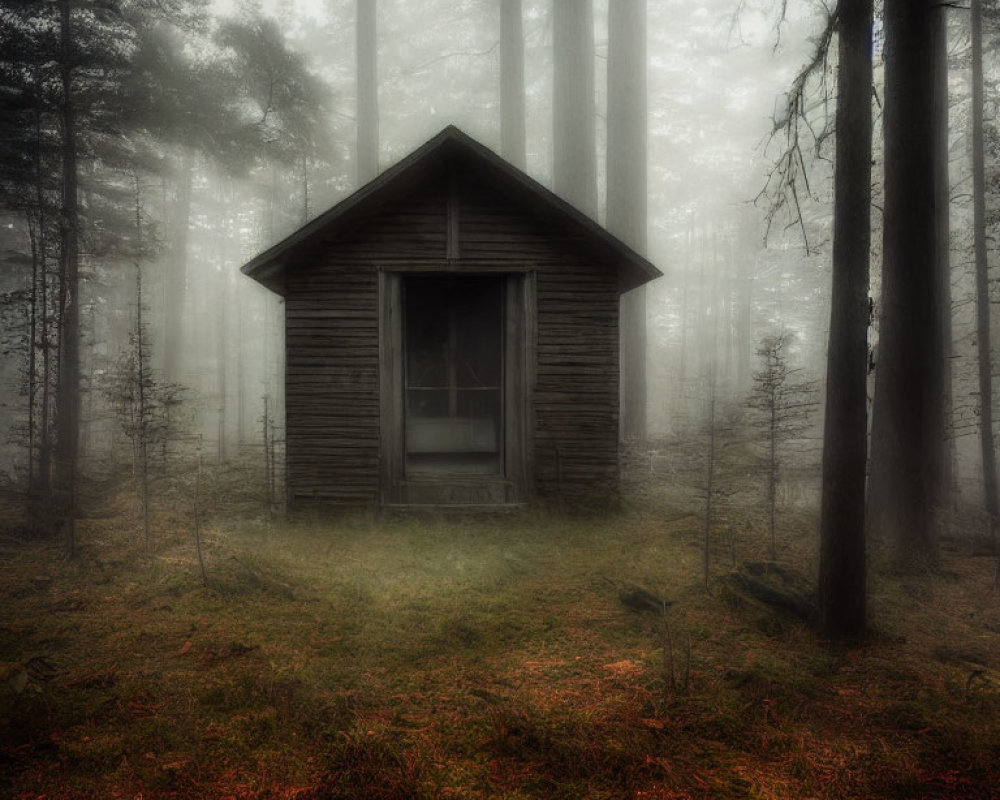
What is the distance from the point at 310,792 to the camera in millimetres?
2695

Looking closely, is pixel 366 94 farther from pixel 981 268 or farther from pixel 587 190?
pixel 981 268

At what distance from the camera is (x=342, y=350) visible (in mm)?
8102

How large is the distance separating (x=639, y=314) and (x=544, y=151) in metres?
15.0

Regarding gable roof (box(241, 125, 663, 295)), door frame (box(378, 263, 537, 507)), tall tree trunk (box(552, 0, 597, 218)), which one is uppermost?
tall tree trunk (box(552, 0, 597, 218))

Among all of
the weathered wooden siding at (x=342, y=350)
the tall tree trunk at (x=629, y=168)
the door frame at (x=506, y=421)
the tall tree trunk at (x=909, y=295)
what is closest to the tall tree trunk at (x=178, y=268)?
the weathered wooden siding at (x=342, y=350)

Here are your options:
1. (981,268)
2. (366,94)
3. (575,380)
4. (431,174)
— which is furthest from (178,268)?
(981,268)

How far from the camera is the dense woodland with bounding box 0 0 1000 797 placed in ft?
19.4

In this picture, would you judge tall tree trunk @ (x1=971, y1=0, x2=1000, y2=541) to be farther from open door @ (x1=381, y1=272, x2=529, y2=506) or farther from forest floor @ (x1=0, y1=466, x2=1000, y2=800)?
open door @ (x1=381, y1=272, x2=529, y2=506)

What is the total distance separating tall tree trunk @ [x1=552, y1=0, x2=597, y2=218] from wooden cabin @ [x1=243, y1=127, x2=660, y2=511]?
7.69m

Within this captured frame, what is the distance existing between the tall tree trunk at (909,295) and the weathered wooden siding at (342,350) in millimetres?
Result: 5694

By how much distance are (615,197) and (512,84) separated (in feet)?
23.4

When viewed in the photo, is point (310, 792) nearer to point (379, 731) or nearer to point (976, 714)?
point (379, 731)

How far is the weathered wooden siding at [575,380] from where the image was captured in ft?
27.0

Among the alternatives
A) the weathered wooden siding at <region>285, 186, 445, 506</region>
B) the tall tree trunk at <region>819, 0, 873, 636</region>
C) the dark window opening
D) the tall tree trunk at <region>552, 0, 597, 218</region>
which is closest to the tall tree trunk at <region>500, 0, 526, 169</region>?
the tall tree trunk at <region>552, 0, 597, 218</region>
